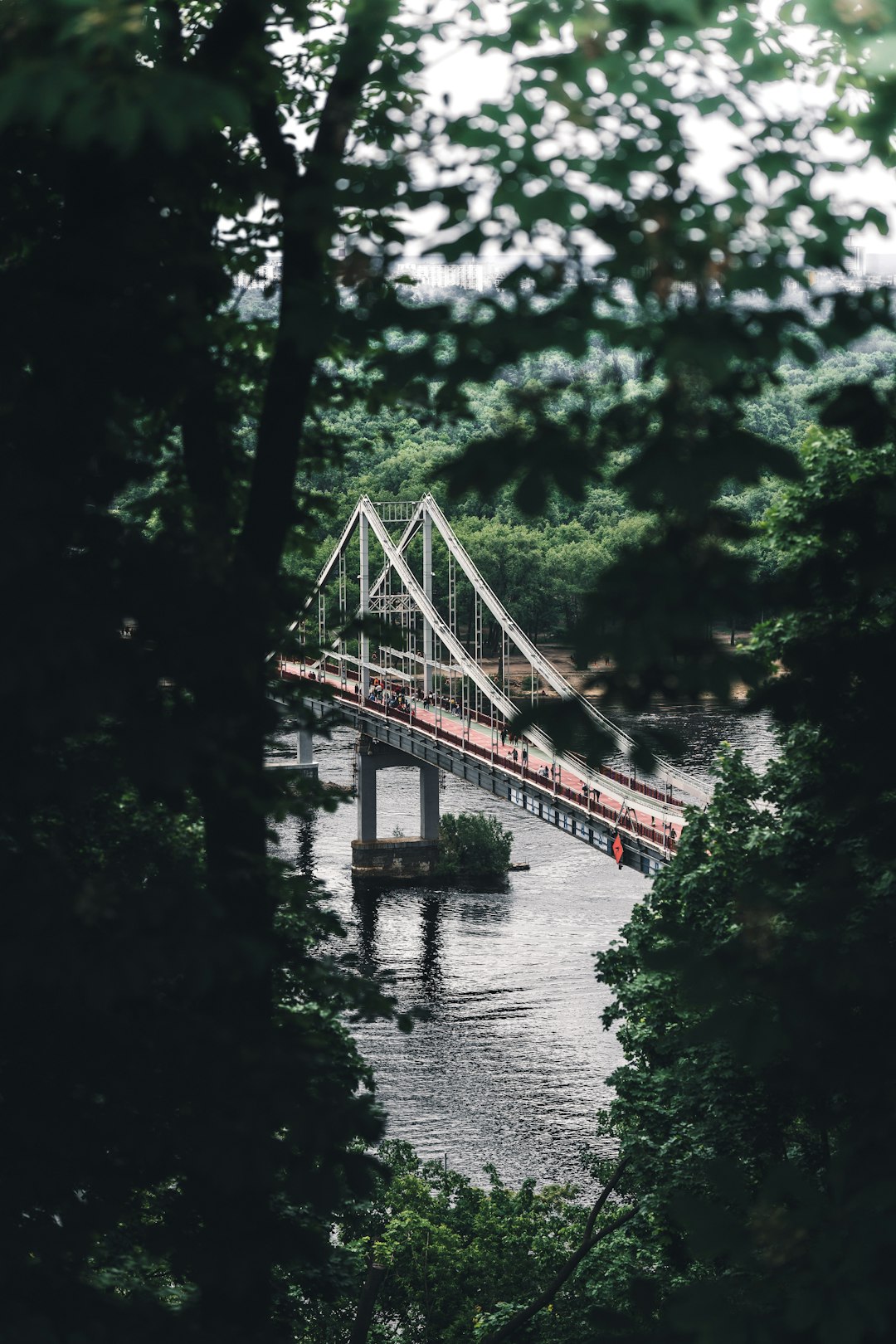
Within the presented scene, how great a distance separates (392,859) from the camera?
54344 millimetres

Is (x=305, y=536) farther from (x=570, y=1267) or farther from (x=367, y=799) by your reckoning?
(x=367, y=799)

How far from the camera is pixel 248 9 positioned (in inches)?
209

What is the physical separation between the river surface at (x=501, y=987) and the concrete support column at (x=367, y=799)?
1150mm

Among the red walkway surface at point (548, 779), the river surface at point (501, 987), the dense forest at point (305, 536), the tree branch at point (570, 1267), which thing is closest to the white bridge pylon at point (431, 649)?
the red walkway surface at point (548, 779)

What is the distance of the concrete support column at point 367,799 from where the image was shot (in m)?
54.5

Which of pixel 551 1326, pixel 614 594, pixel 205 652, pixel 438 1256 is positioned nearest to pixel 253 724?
pixel 205 652

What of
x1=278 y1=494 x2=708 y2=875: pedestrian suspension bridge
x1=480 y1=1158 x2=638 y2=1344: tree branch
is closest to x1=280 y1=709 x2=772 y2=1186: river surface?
x1=278 y1=494 x2=708 y2=875: pedestrian suspension bridge

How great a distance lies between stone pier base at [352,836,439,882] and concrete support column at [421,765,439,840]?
126 centimetres

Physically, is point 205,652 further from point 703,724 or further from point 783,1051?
point 703,724

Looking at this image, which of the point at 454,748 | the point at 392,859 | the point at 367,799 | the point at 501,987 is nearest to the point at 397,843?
the point at 392,859

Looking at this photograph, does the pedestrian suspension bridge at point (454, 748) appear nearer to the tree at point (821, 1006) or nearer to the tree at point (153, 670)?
the tree at point (153, 670)

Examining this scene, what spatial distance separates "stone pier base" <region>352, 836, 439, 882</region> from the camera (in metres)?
53.8

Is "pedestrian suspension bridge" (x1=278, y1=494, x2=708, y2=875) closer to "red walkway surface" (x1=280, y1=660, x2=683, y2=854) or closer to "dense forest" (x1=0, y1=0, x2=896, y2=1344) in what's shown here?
"red walkway surface" (x1=280, y1=660, x2=683, y2=854)

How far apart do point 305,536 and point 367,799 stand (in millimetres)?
48401
